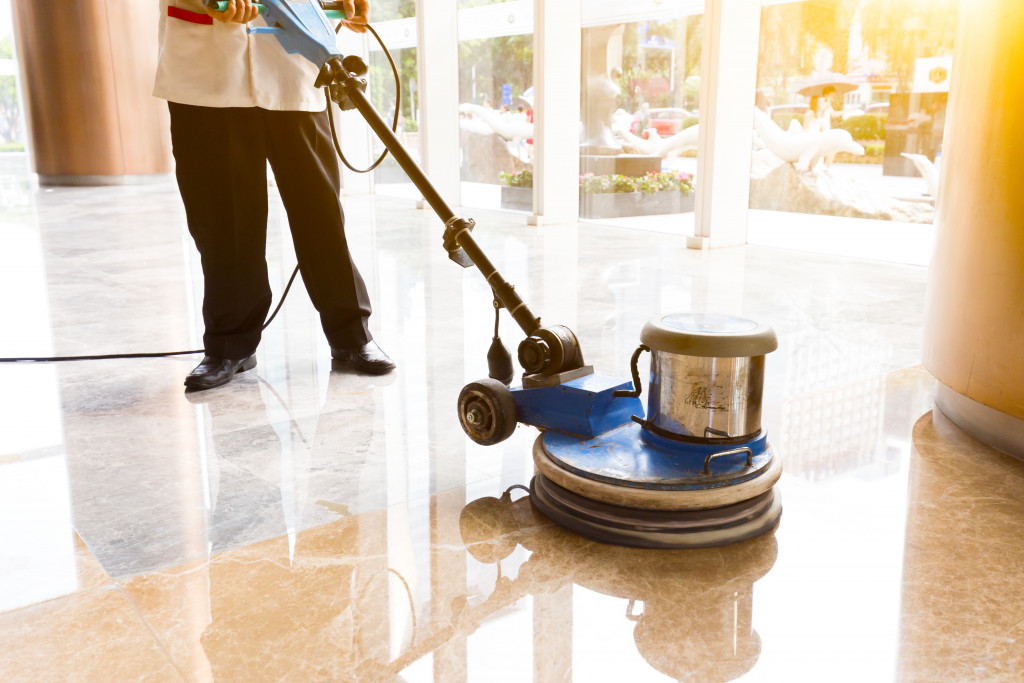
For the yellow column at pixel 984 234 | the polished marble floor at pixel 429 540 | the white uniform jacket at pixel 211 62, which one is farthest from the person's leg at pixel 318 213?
the yellow column at pixel 984 234

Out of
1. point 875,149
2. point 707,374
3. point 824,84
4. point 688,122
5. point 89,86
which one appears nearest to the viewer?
point 707,374

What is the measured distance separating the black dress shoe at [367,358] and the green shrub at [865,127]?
11.8 ft

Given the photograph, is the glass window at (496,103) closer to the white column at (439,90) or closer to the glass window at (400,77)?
the white column at (439,90)

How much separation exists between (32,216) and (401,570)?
7169 millimetres

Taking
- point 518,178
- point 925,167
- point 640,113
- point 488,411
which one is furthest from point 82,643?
point 518,178

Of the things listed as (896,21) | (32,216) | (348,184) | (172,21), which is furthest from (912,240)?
(32,216)

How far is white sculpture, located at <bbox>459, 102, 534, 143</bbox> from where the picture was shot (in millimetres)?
7516

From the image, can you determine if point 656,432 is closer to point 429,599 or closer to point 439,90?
point 429,599

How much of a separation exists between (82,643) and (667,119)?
5.61 metres

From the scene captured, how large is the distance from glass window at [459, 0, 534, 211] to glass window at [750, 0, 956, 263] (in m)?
2.27

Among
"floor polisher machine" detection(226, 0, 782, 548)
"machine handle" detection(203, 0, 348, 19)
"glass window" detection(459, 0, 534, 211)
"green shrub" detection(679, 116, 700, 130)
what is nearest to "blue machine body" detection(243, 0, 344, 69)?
"machine handle" detection(203, 0, 348, 19)

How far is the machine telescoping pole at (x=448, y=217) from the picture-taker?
179 cm

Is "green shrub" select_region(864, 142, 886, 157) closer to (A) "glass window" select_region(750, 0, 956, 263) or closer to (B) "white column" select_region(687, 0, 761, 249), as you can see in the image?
(A) "glass window" select_region(750, 0, 956, 263)

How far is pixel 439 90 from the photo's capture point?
300 inches
